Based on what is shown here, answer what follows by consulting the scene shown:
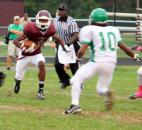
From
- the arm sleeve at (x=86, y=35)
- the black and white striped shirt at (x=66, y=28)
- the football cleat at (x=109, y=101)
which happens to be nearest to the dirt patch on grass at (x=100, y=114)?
the football cleat at (x=109, y=101)

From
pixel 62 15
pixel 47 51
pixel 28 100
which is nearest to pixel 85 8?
pixel 47 51

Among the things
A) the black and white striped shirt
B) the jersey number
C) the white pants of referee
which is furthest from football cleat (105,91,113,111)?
the black and white striped shirt

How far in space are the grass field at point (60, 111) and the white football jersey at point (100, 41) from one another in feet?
3.09

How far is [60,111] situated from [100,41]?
1.38m

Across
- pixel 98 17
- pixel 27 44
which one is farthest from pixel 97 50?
pixel 27 44

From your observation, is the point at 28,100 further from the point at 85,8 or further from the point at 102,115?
the point at 85,8

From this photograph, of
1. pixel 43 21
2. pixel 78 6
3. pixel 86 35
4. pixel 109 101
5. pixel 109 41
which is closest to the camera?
pixel 86 35

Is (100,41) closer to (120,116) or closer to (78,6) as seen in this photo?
(120,116)

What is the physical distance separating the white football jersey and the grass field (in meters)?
0.94

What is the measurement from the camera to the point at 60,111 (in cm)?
988

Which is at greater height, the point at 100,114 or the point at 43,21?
the point at 43,21

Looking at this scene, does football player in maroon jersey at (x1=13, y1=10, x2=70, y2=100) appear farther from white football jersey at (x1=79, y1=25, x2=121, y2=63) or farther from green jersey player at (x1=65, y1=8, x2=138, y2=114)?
white football jersey at (x1=79, y1=25, x2=121, y2=63)

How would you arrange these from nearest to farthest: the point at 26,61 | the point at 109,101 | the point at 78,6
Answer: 1. the point at 109,101
2. the point at 26,61
3. the point at 78,6

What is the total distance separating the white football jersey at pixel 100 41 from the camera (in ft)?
30.8
